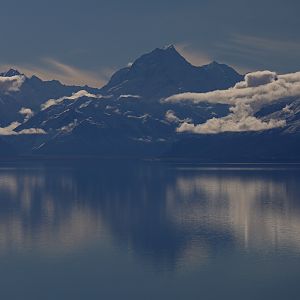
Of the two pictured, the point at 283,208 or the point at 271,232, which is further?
the point at 283,208

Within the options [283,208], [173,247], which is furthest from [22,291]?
[283,208]

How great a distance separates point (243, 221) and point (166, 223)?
62.4 ft

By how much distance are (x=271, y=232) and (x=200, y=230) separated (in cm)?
1581

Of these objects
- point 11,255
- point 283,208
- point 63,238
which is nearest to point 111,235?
point 63,238

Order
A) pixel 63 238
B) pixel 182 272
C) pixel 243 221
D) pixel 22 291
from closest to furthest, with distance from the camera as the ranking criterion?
pixel 22 291
pixel 182 272
pixel 63 238
pixel 243 221

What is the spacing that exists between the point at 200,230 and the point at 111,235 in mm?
20356

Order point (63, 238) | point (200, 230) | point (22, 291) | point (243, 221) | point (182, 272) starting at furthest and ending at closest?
point (243, 221)
point (200, 230)
point (63, 238)
point (182, 272)
point (22, 291)

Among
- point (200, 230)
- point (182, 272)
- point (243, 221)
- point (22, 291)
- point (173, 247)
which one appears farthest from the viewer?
point (243, 221)

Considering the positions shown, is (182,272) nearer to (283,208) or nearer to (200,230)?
(200,230)

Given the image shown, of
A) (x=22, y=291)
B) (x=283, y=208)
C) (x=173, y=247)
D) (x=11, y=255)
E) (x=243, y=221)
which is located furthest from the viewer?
(x=283, y=208)

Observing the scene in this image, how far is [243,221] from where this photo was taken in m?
166

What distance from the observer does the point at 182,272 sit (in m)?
108

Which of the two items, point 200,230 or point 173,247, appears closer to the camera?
point 173,247

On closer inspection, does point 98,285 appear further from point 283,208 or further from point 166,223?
point 283,208
